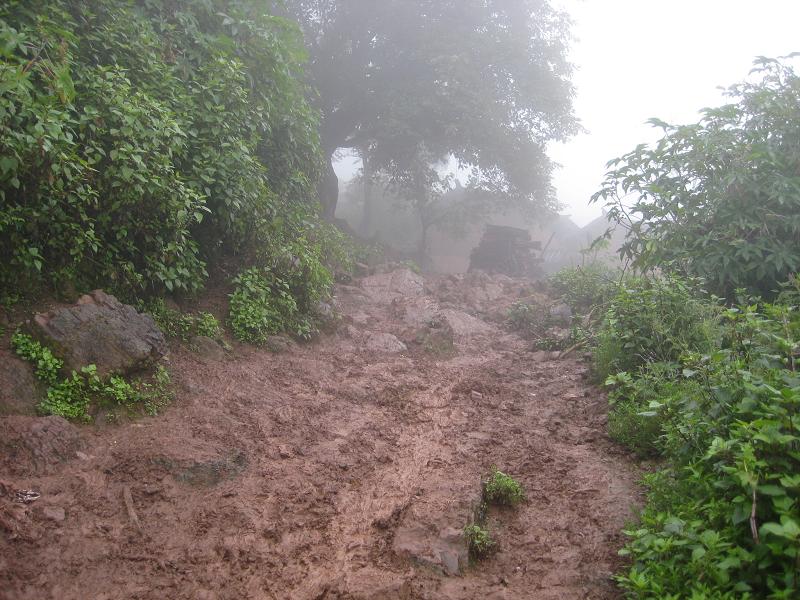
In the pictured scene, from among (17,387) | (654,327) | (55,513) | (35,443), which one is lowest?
(55,513)

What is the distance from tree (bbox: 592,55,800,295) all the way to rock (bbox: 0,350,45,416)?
21.9ft

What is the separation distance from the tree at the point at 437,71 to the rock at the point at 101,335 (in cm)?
→ 1229

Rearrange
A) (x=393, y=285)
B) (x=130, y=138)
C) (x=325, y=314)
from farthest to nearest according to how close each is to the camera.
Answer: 1. (x=393, y=285)
2. (x=325, y=314)
3. (x=130, y=138)

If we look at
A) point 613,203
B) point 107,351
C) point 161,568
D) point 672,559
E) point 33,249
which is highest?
point 613,203

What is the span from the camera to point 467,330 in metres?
9.11

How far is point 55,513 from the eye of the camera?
2.95 metres

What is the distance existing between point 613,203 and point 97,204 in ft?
21.0

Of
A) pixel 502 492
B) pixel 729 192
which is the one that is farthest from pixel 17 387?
pixel 729 192

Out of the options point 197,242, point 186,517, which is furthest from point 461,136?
point 186,517

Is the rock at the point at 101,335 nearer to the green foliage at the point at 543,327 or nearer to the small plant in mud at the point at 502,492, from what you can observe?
the small plant in mud at the point at 502,492

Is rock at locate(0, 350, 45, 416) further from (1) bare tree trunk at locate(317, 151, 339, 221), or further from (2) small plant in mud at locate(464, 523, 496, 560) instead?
(1) bare tree trunk at locate(317, 151, 339, 221)

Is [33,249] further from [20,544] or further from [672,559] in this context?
[672,559]

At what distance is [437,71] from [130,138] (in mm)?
12375

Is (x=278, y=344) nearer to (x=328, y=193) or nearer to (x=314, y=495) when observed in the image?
(x=314, y=495)
